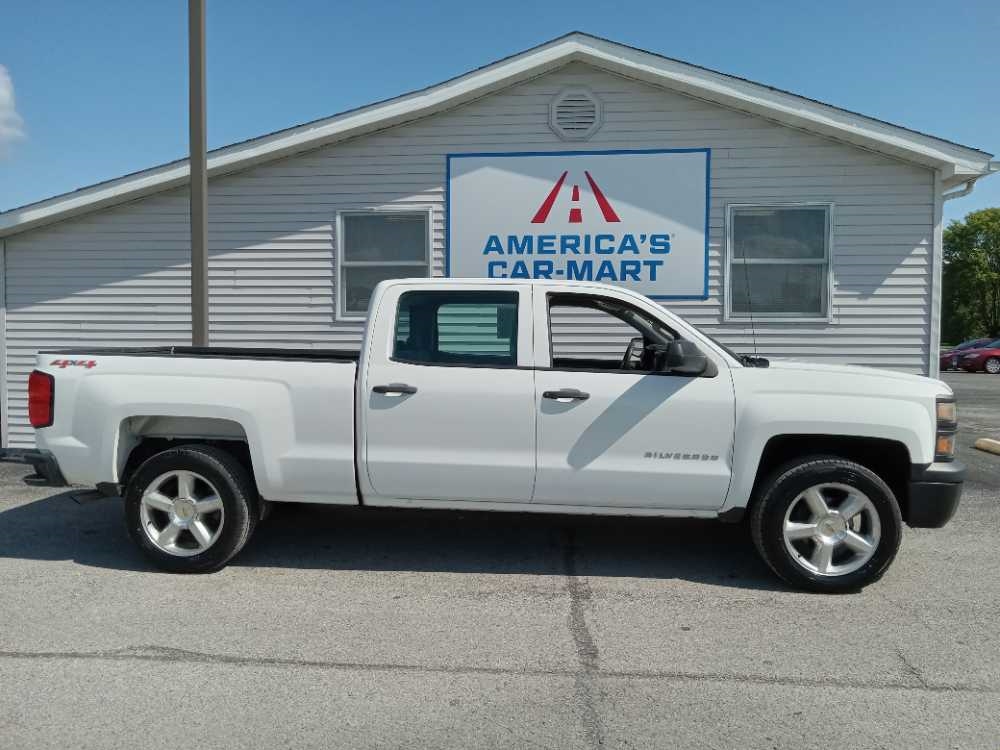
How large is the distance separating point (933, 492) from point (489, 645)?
2749 mm

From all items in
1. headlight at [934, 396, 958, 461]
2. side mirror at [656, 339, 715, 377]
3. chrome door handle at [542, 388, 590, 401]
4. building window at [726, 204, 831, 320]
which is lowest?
A: headlight at [934, 396, 958, 461]

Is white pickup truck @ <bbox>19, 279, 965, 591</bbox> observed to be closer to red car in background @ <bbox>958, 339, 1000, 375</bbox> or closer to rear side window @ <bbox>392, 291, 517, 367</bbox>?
rear side window @ <bbox>392, 291, 517, 367</bbox>

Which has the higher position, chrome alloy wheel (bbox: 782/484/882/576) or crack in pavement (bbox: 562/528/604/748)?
chrome alloy wheel (bbox: 782/484/882/576)

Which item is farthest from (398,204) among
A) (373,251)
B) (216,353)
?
(216,353)

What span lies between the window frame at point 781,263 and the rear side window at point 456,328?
437cm

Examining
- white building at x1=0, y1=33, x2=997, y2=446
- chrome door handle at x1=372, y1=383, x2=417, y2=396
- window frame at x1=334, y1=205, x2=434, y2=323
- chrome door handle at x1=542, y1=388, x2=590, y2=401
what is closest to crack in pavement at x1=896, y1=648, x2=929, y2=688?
chrome door handle at x1=542, y1=388, x2=590, y2=401

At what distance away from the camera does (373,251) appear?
9008 millimetres

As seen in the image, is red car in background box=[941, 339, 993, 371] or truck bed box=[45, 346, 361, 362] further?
red car in background box=[941, 339, 993, 371]

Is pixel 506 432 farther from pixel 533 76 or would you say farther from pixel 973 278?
pixel 973 278

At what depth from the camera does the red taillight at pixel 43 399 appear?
4.94 metres

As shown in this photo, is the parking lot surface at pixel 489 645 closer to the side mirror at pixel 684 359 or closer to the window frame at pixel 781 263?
the side mirror at pixel 684 359

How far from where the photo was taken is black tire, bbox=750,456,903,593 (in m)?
4.55

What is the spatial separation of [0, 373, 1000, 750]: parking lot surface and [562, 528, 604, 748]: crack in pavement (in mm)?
16

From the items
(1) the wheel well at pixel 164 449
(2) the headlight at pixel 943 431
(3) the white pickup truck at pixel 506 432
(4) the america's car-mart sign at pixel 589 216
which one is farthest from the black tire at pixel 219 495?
(4) the america's car-mart sign at pixel 589 216
